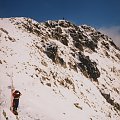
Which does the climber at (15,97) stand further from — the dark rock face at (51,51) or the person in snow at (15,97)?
the dark rock face at (51,51)

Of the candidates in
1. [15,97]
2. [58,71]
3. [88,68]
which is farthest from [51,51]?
[15,97]

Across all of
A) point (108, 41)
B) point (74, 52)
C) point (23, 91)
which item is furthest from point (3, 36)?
point (108, 41)

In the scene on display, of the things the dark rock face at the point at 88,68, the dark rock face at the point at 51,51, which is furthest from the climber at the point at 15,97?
the dark rock face at the point at 88,68

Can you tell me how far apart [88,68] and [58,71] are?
48.9 ft

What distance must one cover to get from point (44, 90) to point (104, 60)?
132 feet

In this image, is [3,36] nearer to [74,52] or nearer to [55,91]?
[55,91]

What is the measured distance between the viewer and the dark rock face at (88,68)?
53.9 metres

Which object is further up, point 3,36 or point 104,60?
point 104,60

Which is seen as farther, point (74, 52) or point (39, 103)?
point (74, 52)

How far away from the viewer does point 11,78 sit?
26.8m

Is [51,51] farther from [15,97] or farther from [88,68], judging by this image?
[15,97]

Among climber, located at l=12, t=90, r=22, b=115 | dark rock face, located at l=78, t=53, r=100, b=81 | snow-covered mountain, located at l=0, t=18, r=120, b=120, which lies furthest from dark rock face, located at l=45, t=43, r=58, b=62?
climber, located at l=12, t=90, r=22, b=115

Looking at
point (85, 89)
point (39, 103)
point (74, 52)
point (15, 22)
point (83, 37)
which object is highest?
point (83, 37)

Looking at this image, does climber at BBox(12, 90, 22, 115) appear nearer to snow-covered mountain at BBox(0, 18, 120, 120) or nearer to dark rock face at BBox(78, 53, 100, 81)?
snow-covered mountain at BBox(0, 18, 120, 120)
